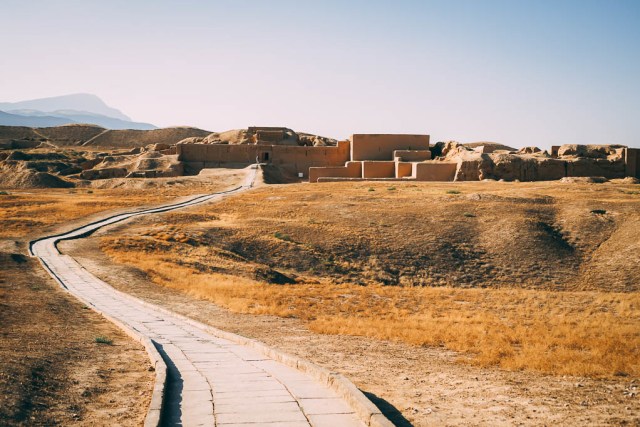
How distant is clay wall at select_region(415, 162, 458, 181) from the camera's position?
1794 inches

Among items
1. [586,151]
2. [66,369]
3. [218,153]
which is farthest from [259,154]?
[66,369]

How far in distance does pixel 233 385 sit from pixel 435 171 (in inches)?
1568

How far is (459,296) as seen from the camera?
20000 mm

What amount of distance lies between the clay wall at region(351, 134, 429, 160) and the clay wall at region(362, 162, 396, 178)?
357 centimetres

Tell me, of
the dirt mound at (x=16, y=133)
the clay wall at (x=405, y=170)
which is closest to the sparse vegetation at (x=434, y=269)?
the clay wall at (x=405, y=170)

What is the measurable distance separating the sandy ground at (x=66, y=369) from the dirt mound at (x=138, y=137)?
85.8 metres

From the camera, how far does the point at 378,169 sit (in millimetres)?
49031

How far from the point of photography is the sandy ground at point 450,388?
271 inches

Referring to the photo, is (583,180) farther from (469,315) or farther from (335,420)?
(335,420)

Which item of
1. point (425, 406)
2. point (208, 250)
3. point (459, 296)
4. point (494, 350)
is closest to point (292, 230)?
point (208, 250)

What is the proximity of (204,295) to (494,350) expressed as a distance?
9320 mm

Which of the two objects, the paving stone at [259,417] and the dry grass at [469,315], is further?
the dry grass at [469,315]

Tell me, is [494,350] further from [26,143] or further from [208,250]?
[26,143]

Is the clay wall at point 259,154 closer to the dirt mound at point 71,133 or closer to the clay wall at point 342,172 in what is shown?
the clay wall at point 342,172
